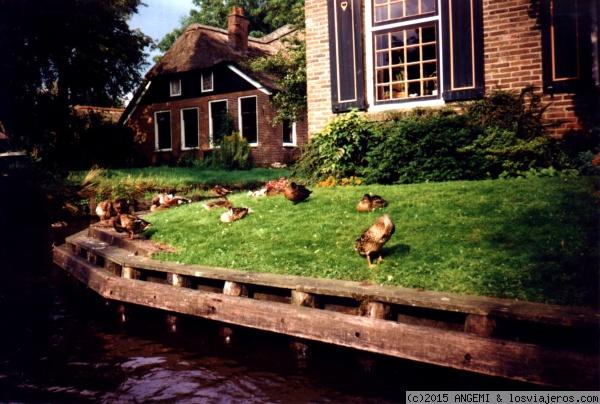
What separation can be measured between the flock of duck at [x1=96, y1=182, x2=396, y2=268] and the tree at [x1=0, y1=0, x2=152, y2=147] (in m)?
13.2

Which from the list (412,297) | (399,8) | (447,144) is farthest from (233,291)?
(399,8)

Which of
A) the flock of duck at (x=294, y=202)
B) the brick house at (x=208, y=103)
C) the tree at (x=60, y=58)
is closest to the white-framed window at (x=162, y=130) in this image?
the brick house at (x=208, y=103)

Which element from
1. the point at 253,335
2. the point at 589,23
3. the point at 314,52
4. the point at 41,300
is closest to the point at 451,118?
the point at 589,23

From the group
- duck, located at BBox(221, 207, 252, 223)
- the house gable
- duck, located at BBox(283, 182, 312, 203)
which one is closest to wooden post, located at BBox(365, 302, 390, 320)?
duck, located at BBox(283, 182, 312, 203)

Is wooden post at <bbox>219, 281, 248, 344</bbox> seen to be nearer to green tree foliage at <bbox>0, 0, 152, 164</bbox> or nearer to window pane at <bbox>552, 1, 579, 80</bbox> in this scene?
window pane at <bbox>552, 1, 579, 80</bbox>

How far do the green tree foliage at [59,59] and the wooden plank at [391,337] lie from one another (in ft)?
59.0

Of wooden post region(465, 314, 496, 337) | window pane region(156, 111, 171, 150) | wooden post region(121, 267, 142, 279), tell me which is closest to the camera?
wooden post region(465, 314, 496, 337)

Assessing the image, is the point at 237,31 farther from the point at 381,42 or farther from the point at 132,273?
the point at 132,273

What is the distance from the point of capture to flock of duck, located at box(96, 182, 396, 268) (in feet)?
16.2

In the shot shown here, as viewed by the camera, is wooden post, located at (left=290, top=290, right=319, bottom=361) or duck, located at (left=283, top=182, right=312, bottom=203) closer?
wooden post, located at (left=290, top=290, right=319, bottom=361)

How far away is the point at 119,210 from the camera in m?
8.75

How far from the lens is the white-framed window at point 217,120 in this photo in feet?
80.9

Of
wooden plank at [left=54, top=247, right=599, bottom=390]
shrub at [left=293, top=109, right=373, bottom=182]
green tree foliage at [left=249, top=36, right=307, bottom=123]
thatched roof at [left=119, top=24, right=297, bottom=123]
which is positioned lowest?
wooden plank at [left=54, top=247, right=599, bottom=390]

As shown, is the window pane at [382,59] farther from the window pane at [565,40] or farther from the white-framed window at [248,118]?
the white-framed window at [248,118]
